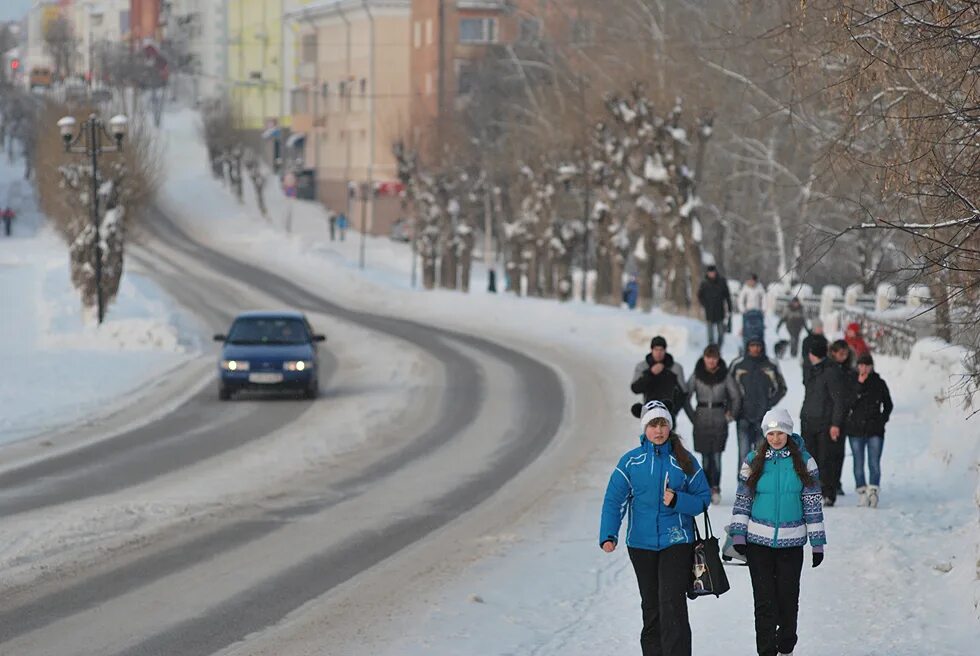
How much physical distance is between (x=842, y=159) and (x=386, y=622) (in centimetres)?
594

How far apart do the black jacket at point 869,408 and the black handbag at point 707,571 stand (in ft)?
26.3

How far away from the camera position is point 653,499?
9.68m

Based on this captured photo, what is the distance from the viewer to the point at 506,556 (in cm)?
1493

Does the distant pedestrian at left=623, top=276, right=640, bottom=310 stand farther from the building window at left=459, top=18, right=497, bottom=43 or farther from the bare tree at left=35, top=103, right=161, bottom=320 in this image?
the building window at left=459, top=18, right=497, bottom=43

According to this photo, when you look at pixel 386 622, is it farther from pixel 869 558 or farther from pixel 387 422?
pixel 387 422

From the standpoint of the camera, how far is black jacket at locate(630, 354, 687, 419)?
17.6 m

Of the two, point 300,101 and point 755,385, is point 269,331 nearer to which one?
point 755,385

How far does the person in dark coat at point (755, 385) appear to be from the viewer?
57.8 feet

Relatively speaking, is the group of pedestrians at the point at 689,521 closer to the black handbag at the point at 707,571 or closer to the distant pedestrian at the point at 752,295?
the black handbag at the point at 707,571

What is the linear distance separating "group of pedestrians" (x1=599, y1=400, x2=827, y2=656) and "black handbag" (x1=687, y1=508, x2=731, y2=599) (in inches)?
1.8

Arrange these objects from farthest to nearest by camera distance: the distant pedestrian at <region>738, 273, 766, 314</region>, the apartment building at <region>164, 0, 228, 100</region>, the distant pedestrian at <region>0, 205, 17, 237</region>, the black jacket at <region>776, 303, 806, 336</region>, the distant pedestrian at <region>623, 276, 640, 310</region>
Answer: the apartment building at <region>164, 0, 228, 100</region>
the distant pedestrian at <region>0, 205, 17, 237</region>
the distant pedestrian at <region>623, 276, 640, 310</region>
the distant pedestrian at <region>738, 273, 766, 314</region>
the black jacket at <region>776, 303, 806, 336</region>

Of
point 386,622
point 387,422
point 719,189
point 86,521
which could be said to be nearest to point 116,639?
point 386,622

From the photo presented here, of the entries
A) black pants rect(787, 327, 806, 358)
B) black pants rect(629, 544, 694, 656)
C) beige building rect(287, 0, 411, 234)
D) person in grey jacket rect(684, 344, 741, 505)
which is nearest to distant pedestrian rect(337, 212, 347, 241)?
beige building rect(287, 0, 411, 234)

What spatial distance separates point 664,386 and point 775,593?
7394 mm
